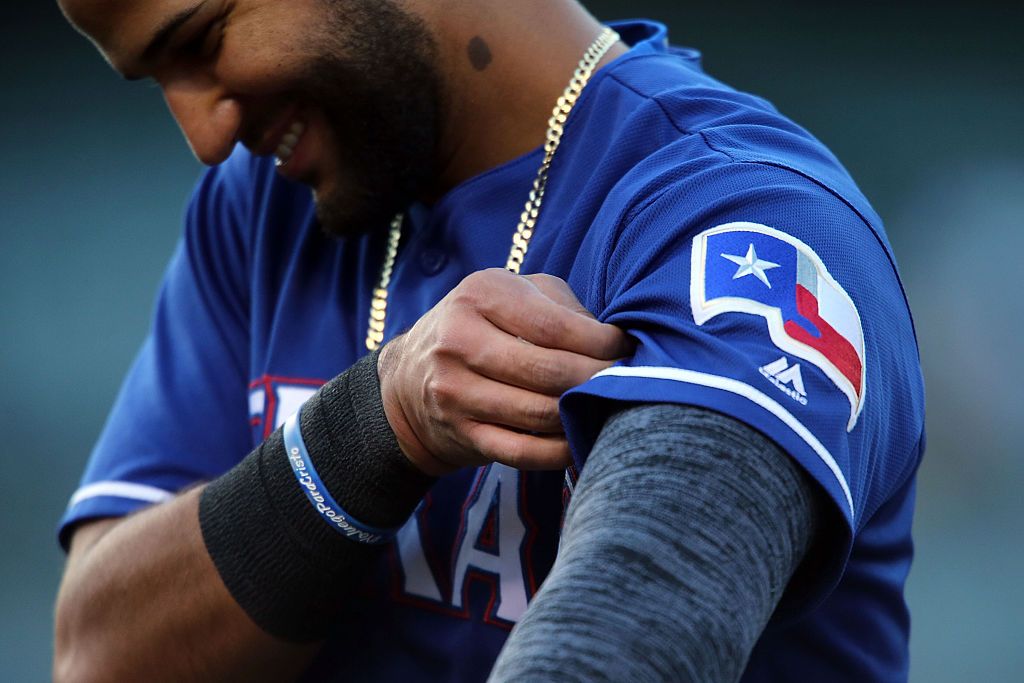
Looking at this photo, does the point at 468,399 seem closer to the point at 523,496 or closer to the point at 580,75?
the point at 523,496

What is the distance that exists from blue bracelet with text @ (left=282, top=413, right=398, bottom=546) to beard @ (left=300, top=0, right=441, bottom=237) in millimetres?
274

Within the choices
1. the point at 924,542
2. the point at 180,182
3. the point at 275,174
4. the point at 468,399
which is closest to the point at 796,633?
the point at 468,399

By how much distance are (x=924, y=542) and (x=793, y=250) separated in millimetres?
2396

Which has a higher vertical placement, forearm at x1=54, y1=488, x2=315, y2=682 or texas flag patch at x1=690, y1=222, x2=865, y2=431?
texas flag patch at x1=690, y1=222, x2=865, y2=431

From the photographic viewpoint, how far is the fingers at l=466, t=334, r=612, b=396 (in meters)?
0.65

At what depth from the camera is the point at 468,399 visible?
673mm

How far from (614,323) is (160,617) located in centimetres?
50

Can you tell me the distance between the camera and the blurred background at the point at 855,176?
2871 millimetres

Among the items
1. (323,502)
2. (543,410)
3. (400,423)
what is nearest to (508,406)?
(543,410)

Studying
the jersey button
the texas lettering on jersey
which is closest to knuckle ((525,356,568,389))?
the texas lettering on jersey

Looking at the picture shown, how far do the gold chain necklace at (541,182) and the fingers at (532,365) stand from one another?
9.9 inches

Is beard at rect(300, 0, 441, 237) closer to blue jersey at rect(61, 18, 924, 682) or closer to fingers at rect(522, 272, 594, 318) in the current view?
blue jersey at rect(61, 18, 924, 682)

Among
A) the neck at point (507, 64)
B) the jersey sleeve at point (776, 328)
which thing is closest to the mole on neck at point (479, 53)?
the neck at point (507, 64)

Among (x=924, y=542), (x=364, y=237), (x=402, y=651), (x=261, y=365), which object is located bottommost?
(x=924, y=542)
